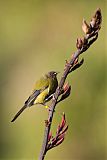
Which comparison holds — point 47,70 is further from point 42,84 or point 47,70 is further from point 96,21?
point 96,21

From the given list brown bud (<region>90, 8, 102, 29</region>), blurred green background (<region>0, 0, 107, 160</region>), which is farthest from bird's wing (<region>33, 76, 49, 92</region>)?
blurred green background (<region>0, 0, 107, 160</region>)

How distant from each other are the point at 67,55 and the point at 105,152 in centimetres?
204

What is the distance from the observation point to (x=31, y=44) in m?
14.0

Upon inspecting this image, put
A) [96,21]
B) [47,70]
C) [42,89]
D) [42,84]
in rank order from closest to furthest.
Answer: [96,21]
[42,89]
[42,84]
[47,70]

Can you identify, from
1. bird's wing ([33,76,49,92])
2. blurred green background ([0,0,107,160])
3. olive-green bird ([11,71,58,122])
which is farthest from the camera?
blurred green background ([0,0,107,160])

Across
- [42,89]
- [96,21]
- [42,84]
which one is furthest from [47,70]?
[96,21]

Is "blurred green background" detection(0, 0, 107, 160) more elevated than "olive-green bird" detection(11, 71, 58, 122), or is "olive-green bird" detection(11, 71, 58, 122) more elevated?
"blurred green background" detection(0, 0, 107, 160)

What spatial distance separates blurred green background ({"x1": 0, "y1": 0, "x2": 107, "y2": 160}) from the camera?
421 inches

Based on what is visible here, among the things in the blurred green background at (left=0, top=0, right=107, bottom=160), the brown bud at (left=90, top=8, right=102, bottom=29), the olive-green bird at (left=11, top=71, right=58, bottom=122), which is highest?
the blurred green background at (left=0, top=0, right=107, bottom=160)

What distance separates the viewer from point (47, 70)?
463 inches

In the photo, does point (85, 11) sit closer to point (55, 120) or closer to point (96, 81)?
point (96, 81)

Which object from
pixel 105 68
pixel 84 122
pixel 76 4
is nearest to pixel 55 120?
pixel 84 122

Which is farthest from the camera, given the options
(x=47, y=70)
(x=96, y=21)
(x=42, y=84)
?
(x=47, y=70)

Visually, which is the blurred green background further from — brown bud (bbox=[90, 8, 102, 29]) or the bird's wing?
brown bud (bbox=[90, 8, 102, 29])
